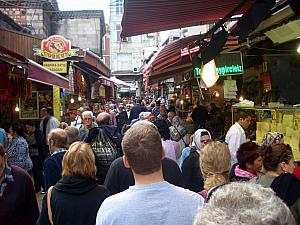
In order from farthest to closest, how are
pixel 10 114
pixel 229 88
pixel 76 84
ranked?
1. pixel 76 84
2. pixel 10 114
3. pixel 229 88

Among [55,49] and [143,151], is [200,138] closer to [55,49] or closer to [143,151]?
[143,151]

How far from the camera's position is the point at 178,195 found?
2391 mm

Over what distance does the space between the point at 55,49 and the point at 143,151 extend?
43.3 feet

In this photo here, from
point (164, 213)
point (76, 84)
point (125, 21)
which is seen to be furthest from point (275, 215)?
point (76, 84)

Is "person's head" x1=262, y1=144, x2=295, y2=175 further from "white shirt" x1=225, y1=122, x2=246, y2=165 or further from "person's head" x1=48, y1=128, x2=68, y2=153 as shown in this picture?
"white shirt" x1=225, y1=122, x2=246, y2=165

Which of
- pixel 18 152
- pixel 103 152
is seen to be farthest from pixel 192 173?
pixel 18 152

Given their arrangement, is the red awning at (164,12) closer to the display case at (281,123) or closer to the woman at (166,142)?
the woman at (166,142)

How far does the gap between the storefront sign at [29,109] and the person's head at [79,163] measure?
1058cm

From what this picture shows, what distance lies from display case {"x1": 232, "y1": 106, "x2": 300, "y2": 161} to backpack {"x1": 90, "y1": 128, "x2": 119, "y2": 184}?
2.74 meters

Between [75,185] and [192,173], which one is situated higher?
[75,185]

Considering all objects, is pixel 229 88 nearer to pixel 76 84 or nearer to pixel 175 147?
pixel 175 147

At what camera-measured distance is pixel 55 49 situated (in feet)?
49.1

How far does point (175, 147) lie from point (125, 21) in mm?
2084

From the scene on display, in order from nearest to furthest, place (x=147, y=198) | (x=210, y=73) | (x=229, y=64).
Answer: (x=147, y=198)
(x=210, y=73)
(x=229, y=64)
